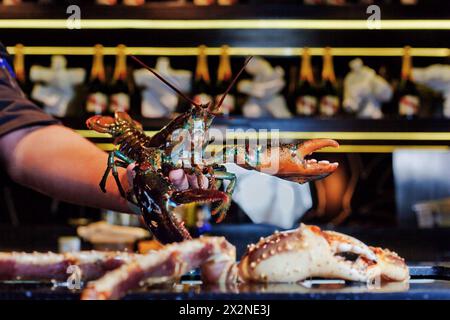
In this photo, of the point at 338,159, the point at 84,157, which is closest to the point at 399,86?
the point at 338,159

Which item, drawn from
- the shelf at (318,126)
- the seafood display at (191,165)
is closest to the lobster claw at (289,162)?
the seafood display at (191,165)

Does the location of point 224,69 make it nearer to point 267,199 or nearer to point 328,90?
point 328,90

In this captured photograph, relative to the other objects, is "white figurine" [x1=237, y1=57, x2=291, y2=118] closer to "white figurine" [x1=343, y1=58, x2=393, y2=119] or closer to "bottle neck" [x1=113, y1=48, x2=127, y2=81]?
"white figurine" [x1=343, y1=58, x2=393, y2=119]

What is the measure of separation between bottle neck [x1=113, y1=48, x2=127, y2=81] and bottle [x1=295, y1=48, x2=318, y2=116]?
34.6 inches

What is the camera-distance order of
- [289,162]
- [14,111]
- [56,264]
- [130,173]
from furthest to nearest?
[14,111] → [130,173] → [289,162] → [56,264]

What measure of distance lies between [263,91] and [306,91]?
25cm

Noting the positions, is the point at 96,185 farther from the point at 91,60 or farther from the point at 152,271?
the point at 91,60

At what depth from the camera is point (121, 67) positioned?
371 cm

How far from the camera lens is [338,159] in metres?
4.02

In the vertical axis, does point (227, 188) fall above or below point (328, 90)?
below

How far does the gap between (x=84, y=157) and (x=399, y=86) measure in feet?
7.75
